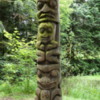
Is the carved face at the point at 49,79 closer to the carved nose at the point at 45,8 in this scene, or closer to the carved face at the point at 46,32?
the carved face at the point at 46,32

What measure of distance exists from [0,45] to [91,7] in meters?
7.98

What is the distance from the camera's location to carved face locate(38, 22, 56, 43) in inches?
149

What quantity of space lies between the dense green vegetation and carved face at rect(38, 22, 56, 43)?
2256mm

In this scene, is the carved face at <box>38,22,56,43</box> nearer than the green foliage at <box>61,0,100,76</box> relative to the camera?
Yes

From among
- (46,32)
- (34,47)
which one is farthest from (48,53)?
(34,47)

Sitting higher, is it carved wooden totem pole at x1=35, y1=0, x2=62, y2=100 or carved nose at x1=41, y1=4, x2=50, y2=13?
carved nose at x1=41, y1=4, x2=50, y2=13

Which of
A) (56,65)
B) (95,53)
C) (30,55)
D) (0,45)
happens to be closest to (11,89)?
(30,55)

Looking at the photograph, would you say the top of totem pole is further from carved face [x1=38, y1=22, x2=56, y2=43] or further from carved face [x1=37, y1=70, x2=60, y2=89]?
carved face [x1=37, y1=70, x2=60, y2=89]

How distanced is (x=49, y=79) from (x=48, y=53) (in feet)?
1.63

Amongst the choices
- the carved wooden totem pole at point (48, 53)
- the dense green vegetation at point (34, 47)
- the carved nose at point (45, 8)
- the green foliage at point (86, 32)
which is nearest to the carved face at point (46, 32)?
the carved wooden totem pole at point (48, 53)

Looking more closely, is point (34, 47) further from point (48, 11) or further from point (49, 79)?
point (49, 79)

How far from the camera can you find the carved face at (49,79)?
368 centimetres

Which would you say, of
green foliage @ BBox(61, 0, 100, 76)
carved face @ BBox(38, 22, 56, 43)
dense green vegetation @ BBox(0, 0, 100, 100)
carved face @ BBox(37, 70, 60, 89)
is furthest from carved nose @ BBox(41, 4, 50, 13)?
green foliage @ BBox(61, 0, 100, 76)

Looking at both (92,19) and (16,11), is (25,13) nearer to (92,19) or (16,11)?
(16,11)
